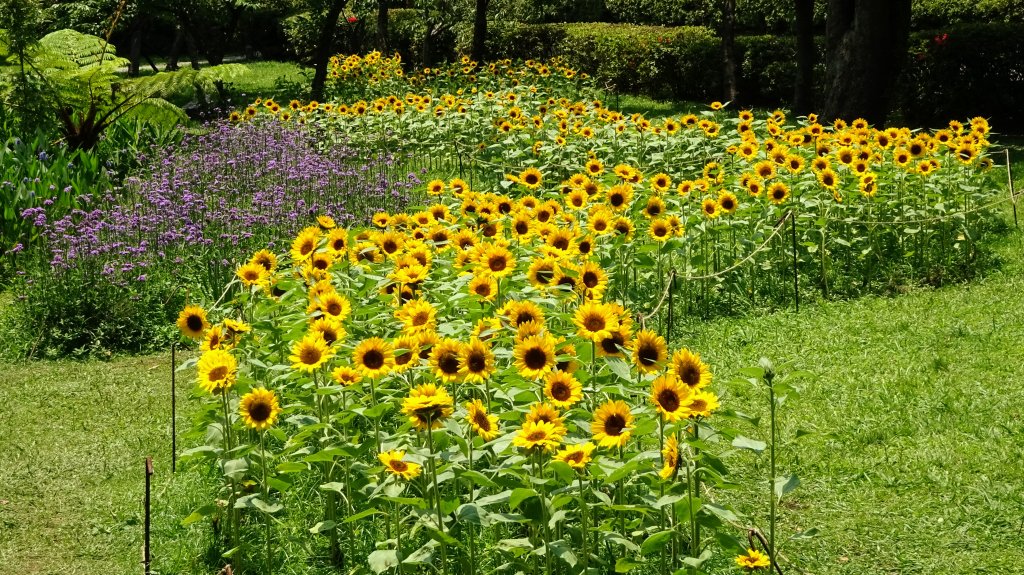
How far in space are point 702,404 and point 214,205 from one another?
5.69 meters

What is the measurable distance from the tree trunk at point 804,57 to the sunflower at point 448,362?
36.6 feet

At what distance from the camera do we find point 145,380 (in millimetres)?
5559

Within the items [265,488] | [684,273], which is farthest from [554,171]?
[265,488]

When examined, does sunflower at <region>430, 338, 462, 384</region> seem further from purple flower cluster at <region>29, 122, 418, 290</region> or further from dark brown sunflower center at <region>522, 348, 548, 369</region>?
purple flower cluster at <region>29, 122, 418, 290</region>

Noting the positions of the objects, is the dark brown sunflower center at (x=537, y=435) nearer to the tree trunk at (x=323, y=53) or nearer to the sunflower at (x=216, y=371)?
the sunflower at (x=216, y=371)

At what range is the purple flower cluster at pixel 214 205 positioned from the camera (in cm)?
649

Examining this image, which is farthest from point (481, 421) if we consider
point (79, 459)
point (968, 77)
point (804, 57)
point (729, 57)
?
point (729, 57)

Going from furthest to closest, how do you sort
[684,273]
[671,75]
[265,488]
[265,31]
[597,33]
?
[265,31] < [597,33] < [671,75] < [684,273] < [265,488]

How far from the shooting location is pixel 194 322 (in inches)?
133

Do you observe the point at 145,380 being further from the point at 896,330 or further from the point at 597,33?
the point at 597,33

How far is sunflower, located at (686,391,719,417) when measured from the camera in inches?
98.8

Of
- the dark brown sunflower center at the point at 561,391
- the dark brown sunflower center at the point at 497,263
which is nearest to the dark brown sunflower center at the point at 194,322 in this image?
the dark brown sunflower center at the point at 497,263

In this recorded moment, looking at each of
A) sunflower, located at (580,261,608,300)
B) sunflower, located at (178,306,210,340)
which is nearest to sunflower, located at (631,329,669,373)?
sunflower, located at (580,261,608,300)

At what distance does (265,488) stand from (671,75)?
15938mm
